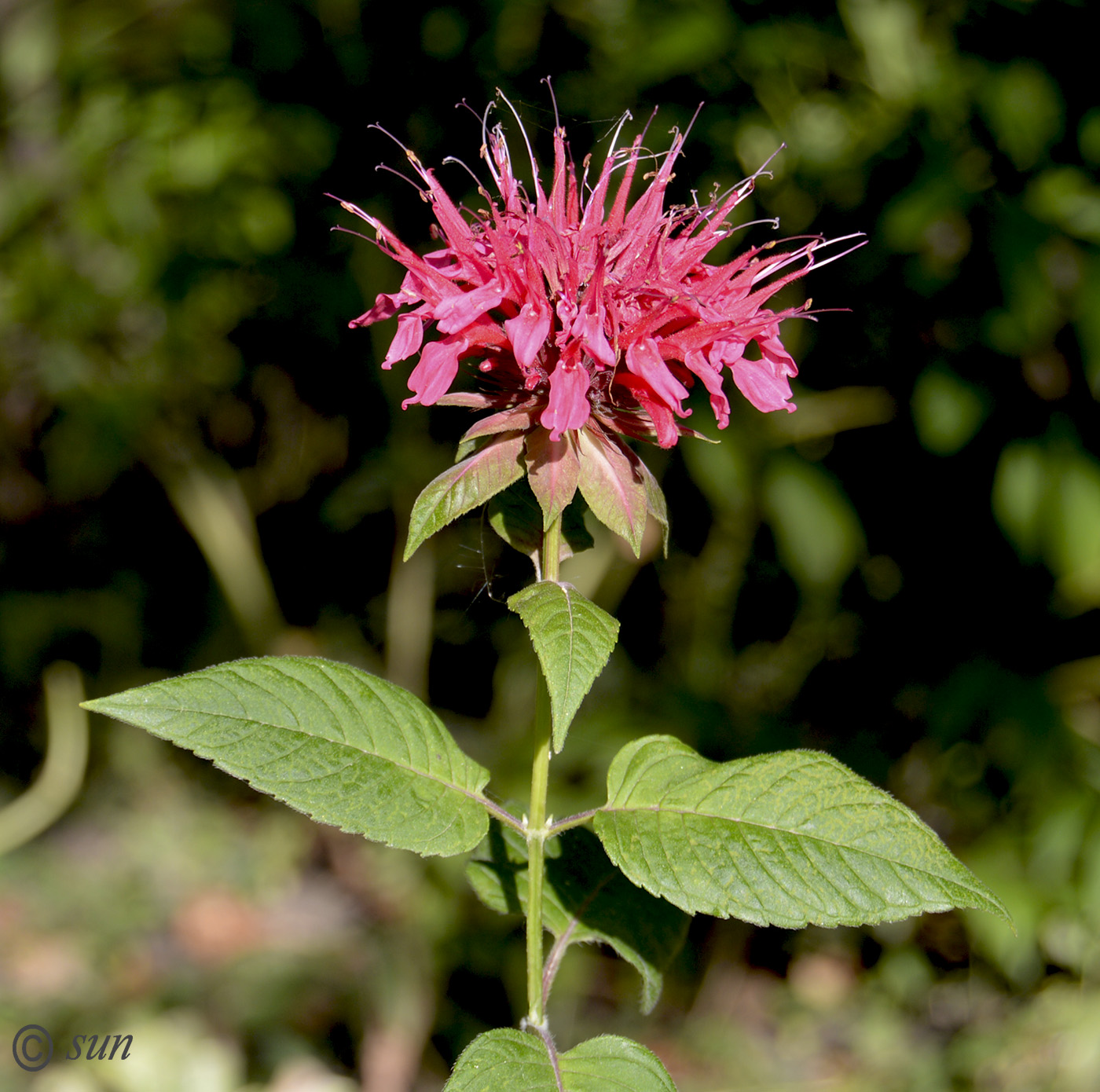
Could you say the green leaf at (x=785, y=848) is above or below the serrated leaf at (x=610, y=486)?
below

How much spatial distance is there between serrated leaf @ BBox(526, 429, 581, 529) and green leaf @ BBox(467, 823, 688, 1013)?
0.24 m

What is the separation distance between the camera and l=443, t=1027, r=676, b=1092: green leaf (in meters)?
0.44

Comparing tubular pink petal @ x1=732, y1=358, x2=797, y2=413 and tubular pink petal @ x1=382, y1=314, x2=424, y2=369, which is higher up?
tubular pink petal @ x1=382, y1=314, x2=424, y2=369

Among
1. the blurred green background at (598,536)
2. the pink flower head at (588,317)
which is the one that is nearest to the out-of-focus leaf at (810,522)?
the blurred green background at (598,536)

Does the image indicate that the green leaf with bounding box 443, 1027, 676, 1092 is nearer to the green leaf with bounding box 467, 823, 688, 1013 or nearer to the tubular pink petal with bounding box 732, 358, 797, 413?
the green leaf with bounding box 467, 823, 688, 1013

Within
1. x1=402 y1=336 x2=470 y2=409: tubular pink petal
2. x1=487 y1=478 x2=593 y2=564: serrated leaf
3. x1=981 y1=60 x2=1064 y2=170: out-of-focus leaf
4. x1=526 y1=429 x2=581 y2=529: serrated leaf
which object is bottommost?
x1=487 y1=478 x2=593 y2=564: serrated leaf

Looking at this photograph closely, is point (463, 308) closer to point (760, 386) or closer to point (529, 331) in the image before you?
point (529, 331)

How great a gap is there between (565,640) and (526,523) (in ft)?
0.39

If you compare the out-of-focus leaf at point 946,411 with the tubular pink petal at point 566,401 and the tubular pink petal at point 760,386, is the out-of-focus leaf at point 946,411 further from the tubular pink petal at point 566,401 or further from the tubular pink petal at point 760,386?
the tubular pink petal at point 566,401

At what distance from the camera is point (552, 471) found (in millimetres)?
471

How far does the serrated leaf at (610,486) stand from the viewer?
0.48 metres
